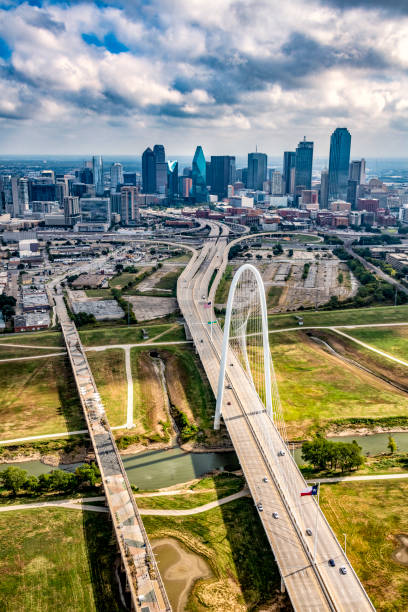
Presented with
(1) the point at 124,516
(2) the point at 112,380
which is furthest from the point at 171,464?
(2) the point at 112,380

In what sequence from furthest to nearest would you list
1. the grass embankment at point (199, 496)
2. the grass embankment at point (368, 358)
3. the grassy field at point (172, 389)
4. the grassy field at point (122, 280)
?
the grassy field at point (122, 280), the grass embankment at point (368, 358), the grassy field at point (172, 389), the grass embankment at point (199, 496)

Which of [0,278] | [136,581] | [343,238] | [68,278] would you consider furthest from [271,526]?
[343,238]

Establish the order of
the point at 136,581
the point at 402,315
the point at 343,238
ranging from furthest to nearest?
the point at 343,238 < the point at 402,315 < the point at 136,581

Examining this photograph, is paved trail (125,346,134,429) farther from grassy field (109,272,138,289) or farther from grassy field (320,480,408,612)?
grassy field (109,272,138,289)

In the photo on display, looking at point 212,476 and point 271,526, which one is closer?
point 271,526

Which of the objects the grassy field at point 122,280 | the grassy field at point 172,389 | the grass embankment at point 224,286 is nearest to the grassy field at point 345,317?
the grass embankment at point 224,286

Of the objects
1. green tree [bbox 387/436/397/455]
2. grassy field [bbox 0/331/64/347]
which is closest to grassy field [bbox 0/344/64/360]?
grassy field [bbox 0/331/64/347]

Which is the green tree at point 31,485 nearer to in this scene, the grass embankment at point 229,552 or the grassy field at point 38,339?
the grass embankment at point 229,552

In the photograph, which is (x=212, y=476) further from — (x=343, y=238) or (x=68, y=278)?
(x=343, y=238)
